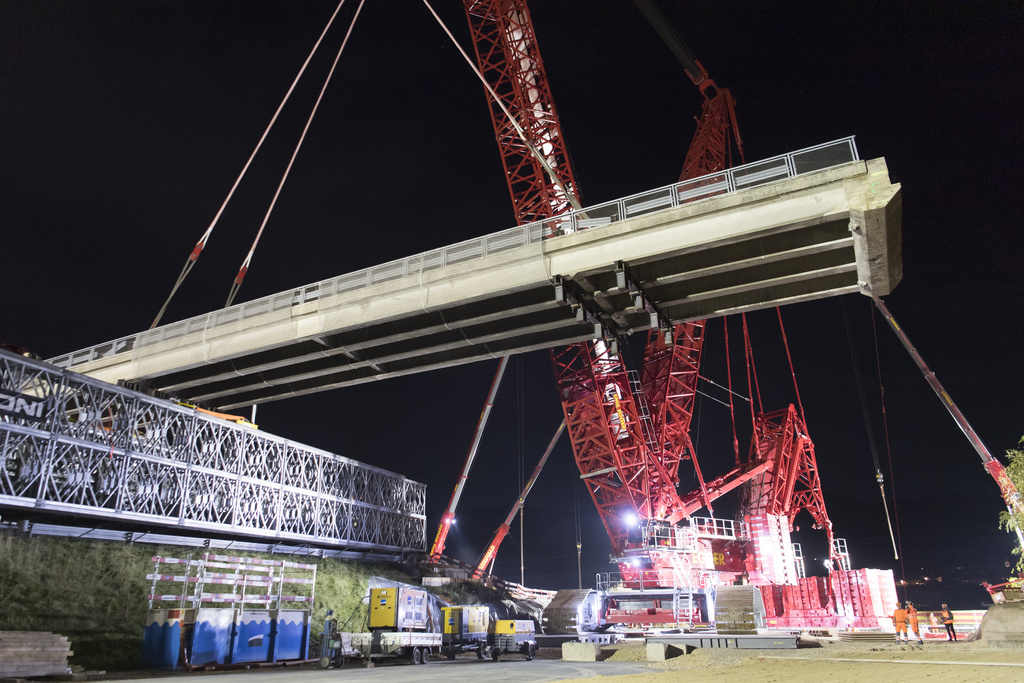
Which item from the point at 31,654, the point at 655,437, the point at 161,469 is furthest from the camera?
the point at 655,437

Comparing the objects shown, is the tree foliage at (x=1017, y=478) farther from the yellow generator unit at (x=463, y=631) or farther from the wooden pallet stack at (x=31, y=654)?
the wooden pallet stack at (x=31, y=654)

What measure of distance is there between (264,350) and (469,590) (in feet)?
96.3

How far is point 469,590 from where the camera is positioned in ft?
161

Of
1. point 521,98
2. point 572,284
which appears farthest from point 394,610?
point 521,98

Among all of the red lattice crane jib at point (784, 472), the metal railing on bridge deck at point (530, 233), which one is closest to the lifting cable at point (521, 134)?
the metal railing on bridge deck at point (530, 233)

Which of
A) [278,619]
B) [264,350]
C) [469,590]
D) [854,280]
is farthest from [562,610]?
[854,280]

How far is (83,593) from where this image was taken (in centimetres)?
2553

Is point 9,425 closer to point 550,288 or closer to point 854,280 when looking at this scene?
point 550,288

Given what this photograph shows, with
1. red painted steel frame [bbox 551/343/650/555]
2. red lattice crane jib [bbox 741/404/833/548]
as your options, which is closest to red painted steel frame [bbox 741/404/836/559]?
red lattice crane jib [bbox 741/404/833/548]

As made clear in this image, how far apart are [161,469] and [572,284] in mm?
20842

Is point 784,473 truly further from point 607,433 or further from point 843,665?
point 843,665

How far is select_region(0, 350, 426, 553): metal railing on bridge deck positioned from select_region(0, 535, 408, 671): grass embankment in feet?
5.25

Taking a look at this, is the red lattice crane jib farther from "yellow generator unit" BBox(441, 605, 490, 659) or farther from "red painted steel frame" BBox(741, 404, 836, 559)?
"yellow generator unit" BBox(441, 605, 490, 659)

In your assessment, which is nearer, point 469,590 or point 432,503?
point 469,590
